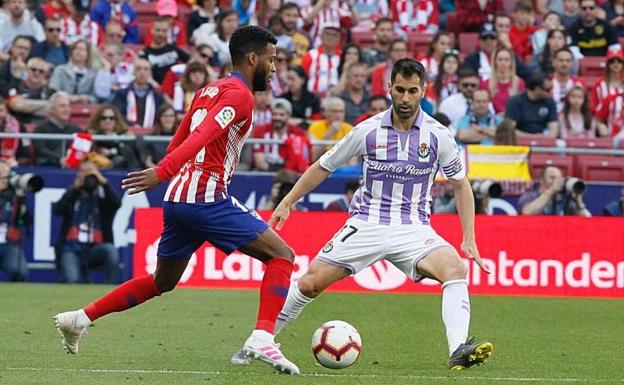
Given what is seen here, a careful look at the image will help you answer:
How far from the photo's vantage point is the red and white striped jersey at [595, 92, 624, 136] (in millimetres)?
19375

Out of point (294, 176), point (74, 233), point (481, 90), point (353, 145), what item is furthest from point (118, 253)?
point (353, 145)

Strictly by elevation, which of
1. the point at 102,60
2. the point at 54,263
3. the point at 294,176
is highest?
the point at 102,60

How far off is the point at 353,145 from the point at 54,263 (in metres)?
9.13

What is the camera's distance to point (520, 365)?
947 cm

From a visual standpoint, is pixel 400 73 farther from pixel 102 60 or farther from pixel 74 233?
pixel 102 60

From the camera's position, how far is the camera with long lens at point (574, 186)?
16953 mm

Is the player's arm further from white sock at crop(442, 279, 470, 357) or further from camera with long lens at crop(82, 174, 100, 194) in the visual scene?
camera with long lens at crop(82, 174, 100, 194)

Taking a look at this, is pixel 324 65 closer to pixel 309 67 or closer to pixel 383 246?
pixel 309 67

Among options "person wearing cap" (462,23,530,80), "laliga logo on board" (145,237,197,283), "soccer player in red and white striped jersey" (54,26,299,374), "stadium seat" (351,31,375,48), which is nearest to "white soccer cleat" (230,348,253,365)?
"soccer player in red and white striped jersey" (54,26,299,374)

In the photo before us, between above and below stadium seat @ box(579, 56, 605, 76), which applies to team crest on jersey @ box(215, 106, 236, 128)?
below

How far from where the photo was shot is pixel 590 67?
21.4m

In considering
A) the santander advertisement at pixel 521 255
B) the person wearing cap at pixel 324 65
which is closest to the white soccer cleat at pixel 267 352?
the santander advertisement at pixel 521 255

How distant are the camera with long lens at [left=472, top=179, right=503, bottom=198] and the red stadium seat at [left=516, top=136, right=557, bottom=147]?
1354mm

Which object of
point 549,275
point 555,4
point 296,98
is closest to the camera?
point 549,275
